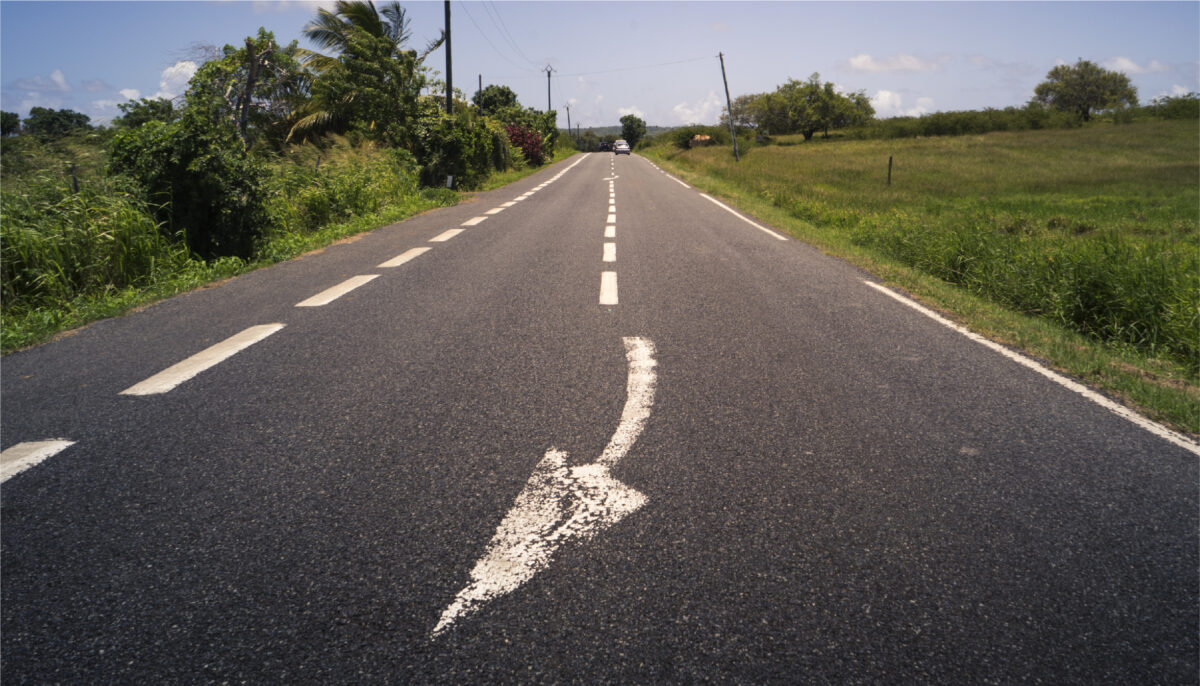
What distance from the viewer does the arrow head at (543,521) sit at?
77.8 inches

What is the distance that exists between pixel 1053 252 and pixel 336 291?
9.02 meters

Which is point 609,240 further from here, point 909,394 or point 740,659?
point 740,659

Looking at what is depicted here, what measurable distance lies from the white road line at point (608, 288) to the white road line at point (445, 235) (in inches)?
151

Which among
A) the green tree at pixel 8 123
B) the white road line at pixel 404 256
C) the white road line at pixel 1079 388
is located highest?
the green tree at pixel 8 123

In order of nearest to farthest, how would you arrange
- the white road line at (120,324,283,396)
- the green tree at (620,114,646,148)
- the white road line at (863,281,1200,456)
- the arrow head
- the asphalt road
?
1. the asphalt road
2. the arrow head
3. the white road line at (863,281,1200,456)
4. the white road line at (120,324,283,396)
5. the green tree at (620,114,646,148)

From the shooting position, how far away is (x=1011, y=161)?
38188 mm

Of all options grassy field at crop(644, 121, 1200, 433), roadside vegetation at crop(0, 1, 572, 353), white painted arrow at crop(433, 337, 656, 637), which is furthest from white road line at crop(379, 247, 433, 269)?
grassy field at crop(644, 121, 1200, 433)

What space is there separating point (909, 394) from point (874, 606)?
6.96 ft

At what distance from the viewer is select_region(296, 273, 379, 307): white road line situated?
19.2ft

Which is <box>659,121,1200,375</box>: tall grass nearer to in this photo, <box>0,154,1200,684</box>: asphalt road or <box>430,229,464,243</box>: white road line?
<box>0,154,1200,684</box>: asphalt road

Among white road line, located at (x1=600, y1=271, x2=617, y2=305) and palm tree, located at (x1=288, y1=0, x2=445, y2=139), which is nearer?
white road line, located at (x1=600, y1=271, x2=617, y2=305)

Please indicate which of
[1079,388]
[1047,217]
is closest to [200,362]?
[1079,388]

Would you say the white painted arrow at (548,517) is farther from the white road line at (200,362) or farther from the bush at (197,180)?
the bush at (197,180)

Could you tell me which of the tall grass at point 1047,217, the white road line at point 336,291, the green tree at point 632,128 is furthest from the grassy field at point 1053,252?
the green tree at point 632,128
